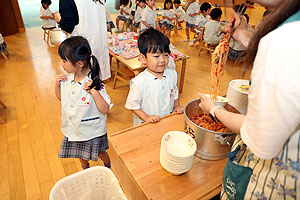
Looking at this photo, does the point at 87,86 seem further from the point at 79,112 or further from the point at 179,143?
the point at 179,143

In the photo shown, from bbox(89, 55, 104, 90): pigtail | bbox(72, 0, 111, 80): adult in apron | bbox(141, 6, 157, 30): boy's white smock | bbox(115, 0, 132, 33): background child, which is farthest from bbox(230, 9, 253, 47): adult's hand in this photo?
bbox(115, 0, 132, 33): background child

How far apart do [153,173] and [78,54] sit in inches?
40.7

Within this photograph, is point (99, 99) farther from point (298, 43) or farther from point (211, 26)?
point (211, 26)

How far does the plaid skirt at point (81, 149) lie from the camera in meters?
1.76

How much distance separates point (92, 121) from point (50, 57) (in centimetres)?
443

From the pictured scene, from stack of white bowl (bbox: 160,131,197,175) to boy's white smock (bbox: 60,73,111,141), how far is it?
77 cm

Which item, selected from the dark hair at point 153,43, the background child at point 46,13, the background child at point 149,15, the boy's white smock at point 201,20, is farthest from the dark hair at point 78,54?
the boy's white smock at point 201,20

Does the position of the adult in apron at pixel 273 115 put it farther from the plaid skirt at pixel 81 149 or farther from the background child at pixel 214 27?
the background child at pixel 214 27

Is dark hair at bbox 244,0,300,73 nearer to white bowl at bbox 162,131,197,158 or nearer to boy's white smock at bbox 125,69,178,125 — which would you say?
white bowl at bbox 162,131,197,158

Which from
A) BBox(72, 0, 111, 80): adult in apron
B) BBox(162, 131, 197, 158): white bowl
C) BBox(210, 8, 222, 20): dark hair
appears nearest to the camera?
BBox(162, 131, 197, 158): white bowl

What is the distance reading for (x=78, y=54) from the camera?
1.49 metres

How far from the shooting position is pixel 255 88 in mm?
596

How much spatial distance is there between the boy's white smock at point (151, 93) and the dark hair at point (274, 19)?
38.1 inches

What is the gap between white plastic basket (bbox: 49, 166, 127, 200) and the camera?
1.24 meters
